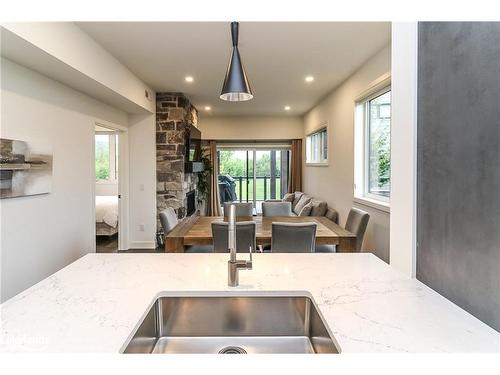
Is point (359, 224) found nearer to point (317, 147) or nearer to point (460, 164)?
point (460, 164)

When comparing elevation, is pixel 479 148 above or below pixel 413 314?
above

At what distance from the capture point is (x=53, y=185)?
10.2 feet

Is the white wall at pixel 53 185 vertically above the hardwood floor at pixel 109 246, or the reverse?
the white wall at pixel 53 185

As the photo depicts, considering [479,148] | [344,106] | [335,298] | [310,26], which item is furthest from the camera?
[344,106]

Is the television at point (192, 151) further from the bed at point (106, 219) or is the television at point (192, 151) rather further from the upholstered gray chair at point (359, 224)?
the upholstered gray chair at point (359, 224)

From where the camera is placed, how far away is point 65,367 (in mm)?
726

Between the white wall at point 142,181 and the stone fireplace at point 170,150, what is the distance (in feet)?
0.32

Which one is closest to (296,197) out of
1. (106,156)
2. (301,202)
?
(301,202)

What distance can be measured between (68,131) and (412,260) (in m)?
3.42

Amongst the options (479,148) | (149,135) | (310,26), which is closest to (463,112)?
(479,148)

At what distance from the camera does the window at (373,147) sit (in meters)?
3.52

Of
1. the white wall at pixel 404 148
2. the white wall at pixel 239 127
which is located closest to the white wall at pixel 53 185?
the white wall at pixel 404 148

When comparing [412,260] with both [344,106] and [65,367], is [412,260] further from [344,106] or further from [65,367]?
[344,106]

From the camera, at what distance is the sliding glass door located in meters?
7.79
